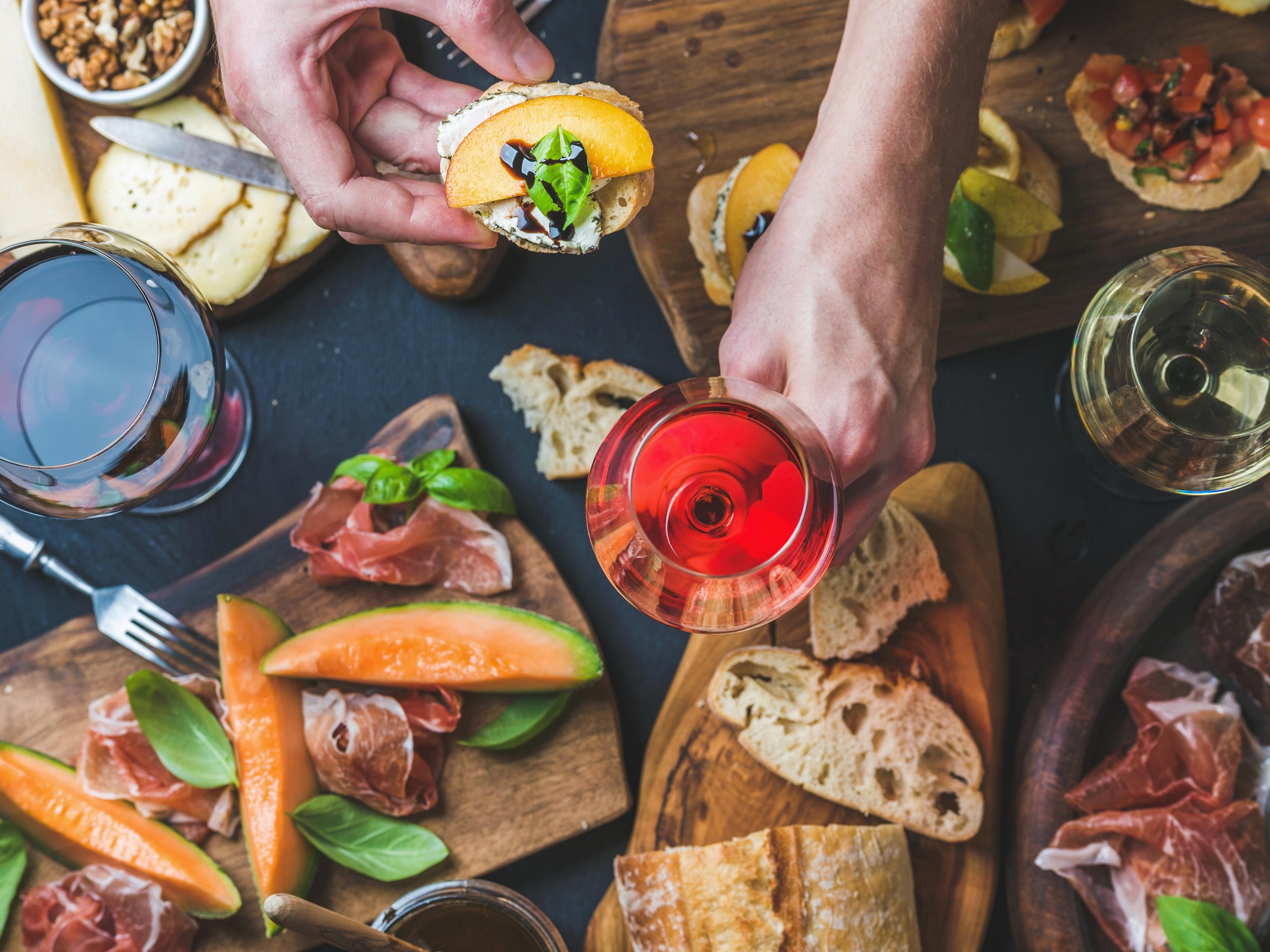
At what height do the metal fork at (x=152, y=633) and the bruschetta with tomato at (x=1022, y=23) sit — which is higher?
the bruschetta with tomato at (x=1022, y=23)

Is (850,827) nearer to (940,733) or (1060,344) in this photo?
(940,733)

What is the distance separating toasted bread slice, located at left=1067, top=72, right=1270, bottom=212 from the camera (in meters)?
1.74

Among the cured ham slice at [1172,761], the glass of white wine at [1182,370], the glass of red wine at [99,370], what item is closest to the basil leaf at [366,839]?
the glass of red wine at [99,370]

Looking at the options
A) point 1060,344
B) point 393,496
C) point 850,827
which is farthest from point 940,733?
point 393,496

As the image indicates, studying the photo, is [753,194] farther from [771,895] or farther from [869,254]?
[771,895]

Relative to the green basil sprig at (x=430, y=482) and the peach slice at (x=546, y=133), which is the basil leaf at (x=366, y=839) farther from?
the peach slice at (x=546, y=133)

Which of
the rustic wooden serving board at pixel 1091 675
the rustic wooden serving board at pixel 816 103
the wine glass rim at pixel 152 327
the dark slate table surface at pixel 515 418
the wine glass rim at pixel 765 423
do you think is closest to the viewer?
the wine glass rim at pixel 765 423

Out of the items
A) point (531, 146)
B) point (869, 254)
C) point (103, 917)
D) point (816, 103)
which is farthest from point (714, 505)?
point (103, 917)

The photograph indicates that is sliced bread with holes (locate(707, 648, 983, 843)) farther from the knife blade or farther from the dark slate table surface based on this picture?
the knife blade

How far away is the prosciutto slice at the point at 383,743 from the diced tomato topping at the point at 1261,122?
1.88 meters

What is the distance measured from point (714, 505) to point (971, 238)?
0.84m

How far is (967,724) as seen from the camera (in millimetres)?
1754

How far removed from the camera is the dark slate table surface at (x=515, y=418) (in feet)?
6.19

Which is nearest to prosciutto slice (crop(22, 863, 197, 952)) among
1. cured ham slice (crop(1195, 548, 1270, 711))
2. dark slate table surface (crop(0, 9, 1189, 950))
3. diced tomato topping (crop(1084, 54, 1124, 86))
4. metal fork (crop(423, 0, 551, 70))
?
dark slate table surface (crop(0, 9, 1189, 950))
